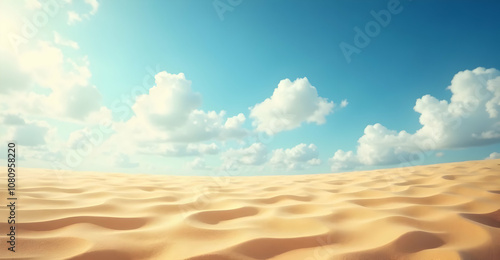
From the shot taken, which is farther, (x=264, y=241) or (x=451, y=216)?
(x=451, y=216)

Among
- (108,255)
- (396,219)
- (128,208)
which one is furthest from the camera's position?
(128,208)

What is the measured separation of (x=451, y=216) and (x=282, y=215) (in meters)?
1.34

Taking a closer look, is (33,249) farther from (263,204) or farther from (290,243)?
(263,204)

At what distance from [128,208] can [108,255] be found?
1030 mm

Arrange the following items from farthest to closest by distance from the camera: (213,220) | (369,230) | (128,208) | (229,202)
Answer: (229,202) → (128,208) → (213,220) → (369,230)

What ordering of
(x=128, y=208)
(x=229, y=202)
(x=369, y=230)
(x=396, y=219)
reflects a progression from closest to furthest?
(x=369, y=230), (x=396, y=219), (x=128, y=208), (x=229, y=202)

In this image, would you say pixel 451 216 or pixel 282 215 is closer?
pixel 451 216

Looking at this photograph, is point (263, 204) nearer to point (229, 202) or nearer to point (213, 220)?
point (229, 202)

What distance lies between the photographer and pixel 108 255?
133cm

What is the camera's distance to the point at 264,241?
1.51m

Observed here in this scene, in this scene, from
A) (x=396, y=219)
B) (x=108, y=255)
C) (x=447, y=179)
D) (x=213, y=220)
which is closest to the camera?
(x=108, y=255)

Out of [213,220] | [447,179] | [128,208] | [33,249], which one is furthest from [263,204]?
[447,179]

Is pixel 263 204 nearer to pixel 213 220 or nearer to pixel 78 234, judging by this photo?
pixel 213 220

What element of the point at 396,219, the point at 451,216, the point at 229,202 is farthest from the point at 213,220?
the point at 451,216
